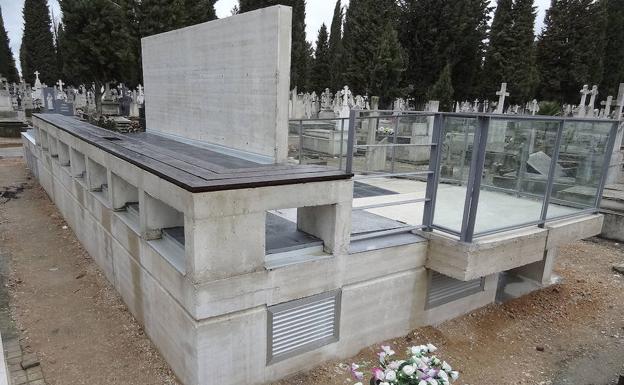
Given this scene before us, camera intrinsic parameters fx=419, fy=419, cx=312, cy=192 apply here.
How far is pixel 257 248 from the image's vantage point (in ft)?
12.5

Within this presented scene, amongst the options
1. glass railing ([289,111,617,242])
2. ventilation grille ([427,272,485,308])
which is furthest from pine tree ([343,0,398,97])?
ventilation grille ([427,272,485,308])

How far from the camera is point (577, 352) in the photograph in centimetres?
527

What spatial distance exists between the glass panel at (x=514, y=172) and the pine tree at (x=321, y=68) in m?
38.7

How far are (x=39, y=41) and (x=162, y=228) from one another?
47187 millimetres

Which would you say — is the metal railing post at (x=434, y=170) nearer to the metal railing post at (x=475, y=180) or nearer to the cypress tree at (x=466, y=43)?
the metal railing post at (x=475, y=180)

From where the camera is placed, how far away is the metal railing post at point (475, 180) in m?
4.34

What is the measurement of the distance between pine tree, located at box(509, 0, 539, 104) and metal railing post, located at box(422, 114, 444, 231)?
30403mm

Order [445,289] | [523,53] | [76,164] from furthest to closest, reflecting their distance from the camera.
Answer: [523,53] → [76,164] → [445,289]

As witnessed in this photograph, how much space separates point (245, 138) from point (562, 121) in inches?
163

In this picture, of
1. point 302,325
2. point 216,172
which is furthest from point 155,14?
point 302,325

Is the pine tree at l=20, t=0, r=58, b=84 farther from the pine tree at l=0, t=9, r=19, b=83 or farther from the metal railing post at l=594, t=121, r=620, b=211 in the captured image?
the metal railing post at l=594, t=121, r=620, b=211

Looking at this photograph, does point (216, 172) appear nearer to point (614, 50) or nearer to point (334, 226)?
point (334, 226)

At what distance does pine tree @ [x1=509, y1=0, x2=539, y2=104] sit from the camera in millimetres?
31078

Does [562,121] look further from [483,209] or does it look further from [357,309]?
[357,309]
